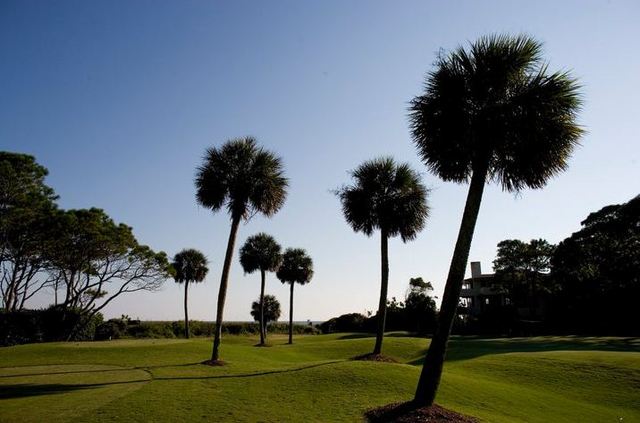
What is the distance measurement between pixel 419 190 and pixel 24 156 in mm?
30806

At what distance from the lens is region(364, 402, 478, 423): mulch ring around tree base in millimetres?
11797

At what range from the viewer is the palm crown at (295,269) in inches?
2175

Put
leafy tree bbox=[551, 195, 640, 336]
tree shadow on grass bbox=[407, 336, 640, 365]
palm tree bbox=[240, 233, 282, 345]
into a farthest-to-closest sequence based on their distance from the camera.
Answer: palm tree bbox=[240, 233, 282, 345], leafy tree bbox=[551, 195, 640, 336], tree shadow on grass bbox=[407, 336, 640, 365]

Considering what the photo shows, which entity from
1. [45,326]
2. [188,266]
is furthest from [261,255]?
[45,326]

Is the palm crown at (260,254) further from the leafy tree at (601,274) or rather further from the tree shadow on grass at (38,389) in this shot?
the tree shadow on grass at (38,389)

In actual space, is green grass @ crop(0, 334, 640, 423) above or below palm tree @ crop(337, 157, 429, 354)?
below

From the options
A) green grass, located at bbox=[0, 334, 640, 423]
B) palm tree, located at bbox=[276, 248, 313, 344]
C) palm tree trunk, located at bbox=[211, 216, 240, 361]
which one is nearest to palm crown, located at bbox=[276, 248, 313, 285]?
palm tree, located at bbox=[276, 248, 313, 344]

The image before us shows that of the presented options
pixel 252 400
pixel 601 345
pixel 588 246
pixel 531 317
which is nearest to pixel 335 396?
pixel 252 400

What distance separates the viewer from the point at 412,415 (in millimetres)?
12000

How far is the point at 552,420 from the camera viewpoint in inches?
595

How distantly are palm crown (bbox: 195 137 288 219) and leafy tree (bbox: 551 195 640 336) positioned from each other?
113 ft

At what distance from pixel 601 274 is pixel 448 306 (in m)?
43.1

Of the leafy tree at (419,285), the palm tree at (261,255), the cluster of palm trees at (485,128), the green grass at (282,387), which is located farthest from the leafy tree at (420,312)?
the cluster of palm trees at (485,128)

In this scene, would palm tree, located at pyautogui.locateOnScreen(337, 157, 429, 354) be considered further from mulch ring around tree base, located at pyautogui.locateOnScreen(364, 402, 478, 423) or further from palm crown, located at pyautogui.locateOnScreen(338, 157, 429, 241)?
mulch ring around tree base, located at pyautogui.locateOnScreen(364, 402, 478, 423)
